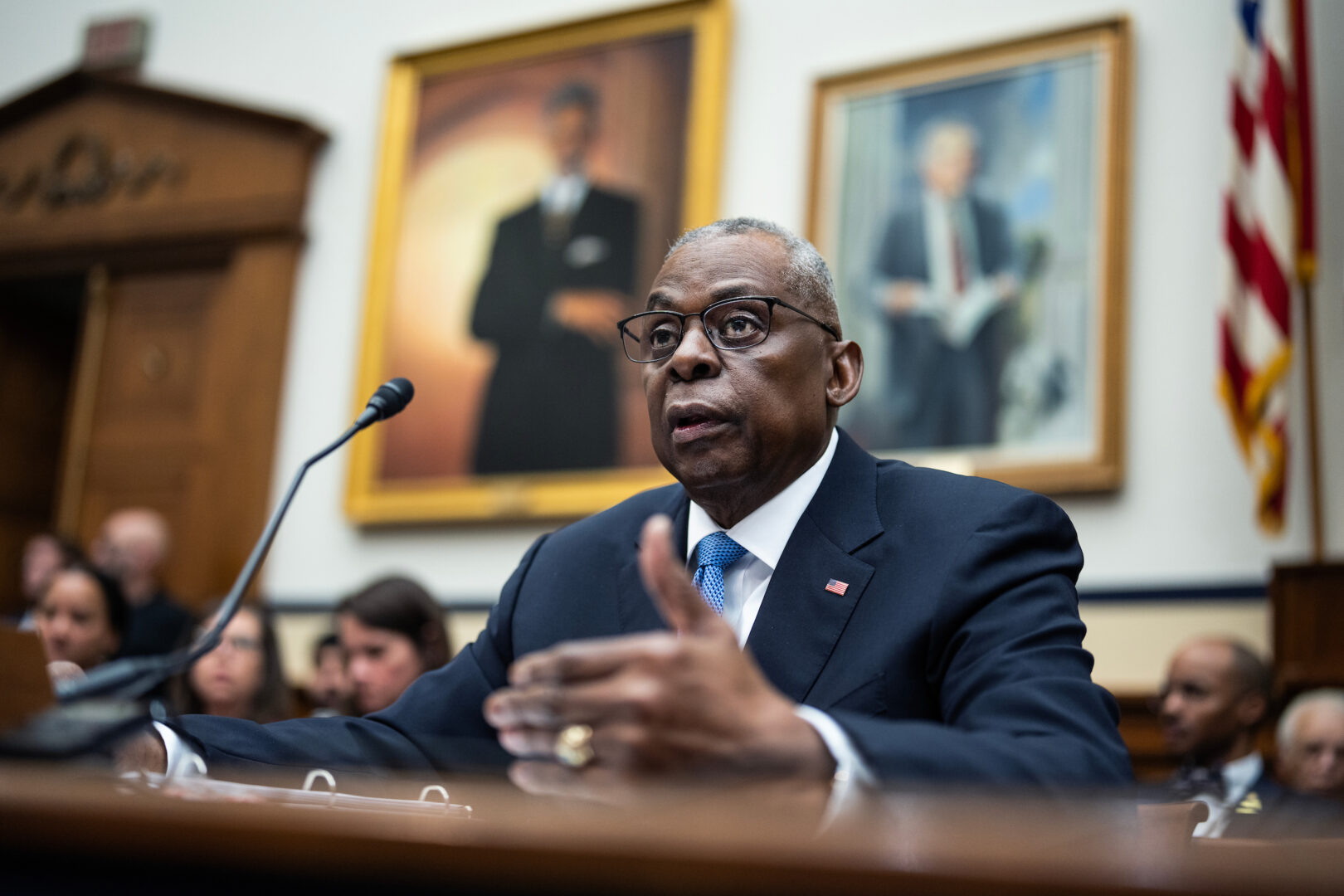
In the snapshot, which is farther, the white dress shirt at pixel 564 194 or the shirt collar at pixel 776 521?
the white dress shirt at pixel 564 194

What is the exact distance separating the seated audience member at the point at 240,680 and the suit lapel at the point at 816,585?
106 inches

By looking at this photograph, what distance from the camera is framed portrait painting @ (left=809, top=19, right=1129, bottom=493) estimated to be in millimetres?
4918

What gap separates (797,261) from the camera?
223cm

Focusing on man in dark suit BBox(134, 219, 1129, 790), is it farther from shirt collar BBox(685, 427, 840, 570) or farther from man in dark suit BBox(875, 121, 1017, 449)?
man in dark suit BBox(875, 121, 1017, 449)

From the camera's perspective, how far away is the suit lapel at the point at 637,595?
208 cm

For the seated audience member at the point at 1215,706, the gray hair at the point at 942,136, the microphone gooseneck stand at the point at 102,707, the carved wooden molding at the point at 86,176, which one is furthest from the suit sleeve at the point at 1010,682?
the carved wooden molding at the point at 86,176

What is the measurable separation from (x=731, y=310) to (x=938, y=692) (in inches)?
28.1

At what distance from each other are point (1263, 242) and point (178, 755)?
4087 mm

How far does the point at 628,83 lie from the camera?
241 inches

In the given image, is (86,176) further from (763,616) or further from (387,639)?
(763,616)

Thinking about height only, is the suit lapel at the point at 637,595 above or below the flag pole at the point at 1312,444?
below

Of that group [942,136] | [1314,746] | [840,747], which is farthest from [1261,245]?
[840,747]

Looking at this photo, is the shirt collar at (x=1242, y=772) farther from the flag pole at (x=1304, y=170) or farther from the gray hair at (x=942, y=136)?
the gray hair at (x=942, y=136)

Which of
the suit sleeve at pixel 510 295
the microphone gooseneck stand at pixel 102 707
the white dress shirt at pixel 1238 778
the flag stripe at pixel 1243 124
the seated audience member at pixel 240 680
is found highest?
the flag stripe at pixel 1243 124
